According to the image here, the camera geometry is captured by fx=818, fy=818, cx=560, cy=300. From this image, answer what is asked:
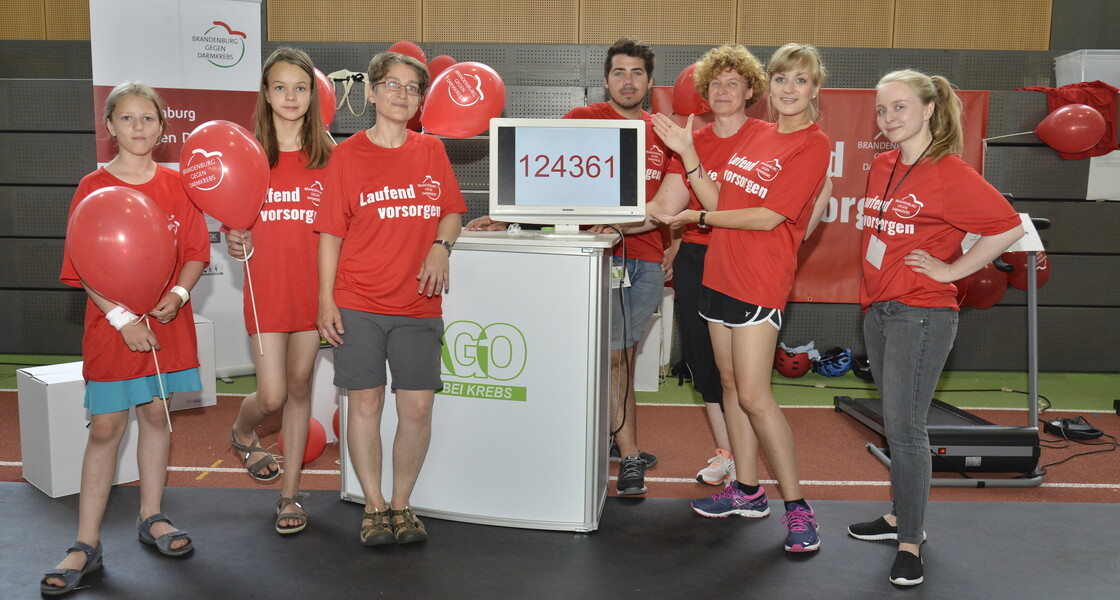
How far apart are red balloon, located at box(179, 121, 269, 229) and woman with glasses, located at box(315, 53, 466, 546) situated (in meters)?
0.22

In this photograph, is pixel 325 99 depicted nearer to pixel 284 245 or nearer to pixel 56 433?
pixel 284 245

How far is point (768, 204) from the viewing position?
8.43 ft

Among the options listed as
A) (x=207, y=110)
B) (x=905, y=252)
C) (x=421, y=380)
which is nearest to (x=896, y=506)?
(x=905, y=252)

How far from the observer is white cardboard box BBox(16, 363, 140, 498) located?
10.2ft

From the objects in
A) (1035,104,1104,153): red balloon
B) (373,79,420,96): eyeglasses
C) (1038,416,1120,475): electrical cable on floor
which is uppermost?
(1035,104,1104,153): red balloon

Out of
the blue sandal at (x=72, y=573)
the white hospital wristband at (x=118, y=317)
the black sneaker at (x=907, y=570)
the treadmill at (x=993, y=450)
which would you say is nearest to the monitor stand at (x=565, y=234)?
the white hospital wristband at (x=118, y=317)

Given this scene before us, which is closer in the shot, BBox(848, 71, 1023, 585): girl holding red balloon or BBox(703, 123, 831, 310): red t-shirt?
BBox(848, 71, 1023, 585): girl holding red balloon

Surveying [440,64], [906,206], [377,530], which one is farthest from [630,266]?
[440,64]

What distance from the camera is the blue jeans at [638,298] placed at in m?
3.27

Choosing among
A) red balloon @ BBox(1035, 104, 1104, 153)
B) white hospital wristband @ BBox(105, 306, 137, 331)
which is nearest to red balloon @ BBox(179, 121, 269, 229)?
white hospital wristband @ BBox(105, 306, 137, 331)

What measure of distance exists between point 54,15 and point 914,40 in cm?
654

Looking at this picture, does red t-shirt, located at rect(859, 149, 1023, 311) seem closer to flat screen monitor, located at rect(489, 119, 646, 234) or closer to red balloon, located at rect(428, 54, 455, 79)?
flat screen monitor, located at rect(489, 119, 646, 234)

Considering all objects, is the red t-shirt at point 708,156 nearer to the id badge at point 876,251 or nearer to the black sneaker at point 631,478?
the id badge at point 876,251

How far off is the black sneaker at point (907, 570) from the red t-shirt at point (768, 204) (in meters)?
0.87
